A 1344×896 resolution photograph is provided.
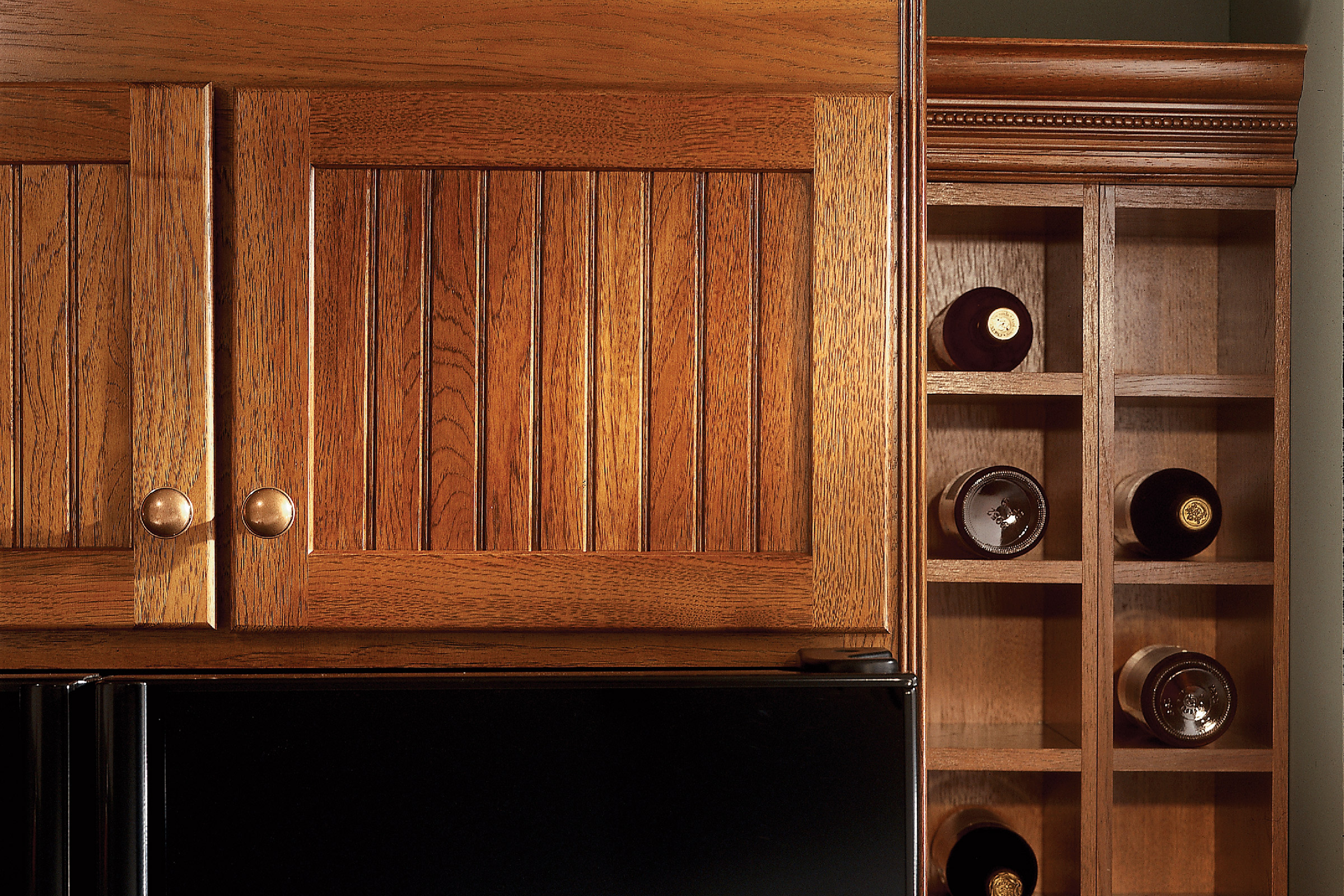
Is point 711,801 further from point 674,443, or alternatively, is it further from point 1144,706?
point 1144,706

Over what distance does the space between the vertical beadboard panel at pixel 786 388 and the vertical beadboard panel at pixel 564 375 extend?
14 centimetres

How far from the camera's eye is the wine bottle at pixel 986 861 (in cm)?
115

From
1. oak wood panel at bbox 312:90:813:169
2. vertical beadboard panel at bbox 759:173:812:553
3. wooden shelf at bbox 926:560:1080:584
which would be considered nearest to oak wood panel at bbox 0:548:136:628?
oak wood panel at bbox 312:90:813:169

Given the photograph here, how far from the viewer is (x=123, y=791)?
2.02 ft

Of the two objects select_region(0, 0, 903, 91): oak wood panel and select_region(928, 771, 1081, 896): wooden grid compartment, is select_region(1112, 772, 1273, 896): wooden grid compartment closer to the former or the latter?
select_region(928, 771, 1081, 896): wooden grid compartment

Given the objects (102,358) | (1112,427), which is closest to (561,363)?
(102,358)

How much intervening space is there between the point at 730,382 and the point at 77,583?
52cm

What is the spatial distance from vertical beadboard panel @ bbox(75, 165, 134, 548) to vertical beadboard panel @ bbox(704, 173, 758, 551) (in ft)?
1.45

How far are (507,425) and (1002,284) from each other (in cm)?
88

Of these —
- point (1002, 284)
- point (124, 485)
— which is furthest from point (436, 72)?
point (1002, 284)

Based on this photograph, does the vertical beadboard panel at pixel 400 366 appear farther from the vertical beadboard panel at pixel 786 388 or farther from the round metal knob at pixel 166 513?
the vertical beadboard panel at pixel 786 388

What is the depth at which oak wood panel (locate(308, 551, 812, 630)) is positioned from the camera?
2.26 feet

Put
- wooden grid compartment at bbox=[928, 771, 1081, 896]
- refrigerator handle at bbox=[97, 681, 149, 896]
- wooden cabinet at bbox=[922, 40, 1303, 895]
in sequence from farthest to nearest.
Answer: wooden grid compartment at bbox=[928, 771, 1081, 896]
wooden cabinet at bbox=[922, 40, 1303, 895]
refrigerator handle at bbox=[97, 681, 149, 896]

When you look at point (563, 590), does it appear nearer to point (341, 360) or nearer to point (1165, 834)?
point (341, 360)
